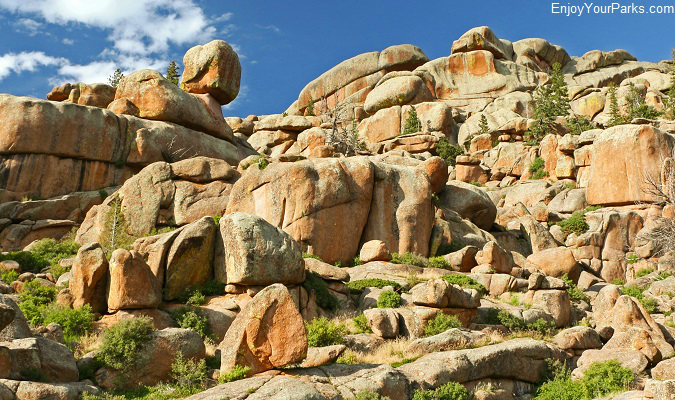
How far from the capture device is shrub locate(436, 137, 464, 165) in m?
74.8

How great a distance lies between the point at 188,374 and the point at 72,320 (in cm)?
600

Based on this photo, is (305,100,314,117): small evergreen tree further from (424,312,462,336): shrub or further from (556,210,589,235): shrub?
(424,312,462,336): shrub

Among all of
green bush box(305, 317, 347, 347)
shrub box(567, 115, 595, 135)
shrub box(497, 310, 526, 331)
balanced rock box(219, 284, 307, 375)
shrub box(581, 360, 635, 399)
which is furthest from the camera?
shrub box(567, 115, 595, 135)

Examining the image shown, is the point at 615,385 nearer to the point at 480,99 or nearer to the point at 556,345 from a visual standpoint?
the point at 556,345

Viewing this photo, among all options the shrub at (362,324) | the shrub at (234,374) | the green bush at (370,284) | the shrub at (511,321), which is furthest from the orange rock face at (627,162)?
the shrub at (234,374)

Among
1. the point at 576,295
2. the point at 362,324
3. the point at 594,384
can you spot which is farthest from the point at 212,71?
the point at 594,384

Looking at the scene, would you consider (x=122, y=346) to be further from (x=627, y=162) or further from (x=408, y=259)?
(x=627, y=162)

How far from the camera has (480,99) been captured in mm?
95750

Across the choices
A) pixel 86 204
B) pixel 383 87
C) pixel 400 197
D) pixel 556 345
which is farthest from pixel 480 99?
pixel 556 345

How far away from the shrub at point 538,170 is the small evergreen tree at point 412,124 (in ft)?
66.5

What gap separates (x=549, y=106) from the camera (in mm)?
76750

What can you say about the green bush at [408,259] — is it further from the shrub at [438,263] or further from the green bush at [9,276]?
the green bush at [9,276]

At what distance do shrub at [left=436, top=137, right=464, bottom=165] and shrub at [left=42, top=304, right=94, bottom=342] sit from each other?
57.3 metres

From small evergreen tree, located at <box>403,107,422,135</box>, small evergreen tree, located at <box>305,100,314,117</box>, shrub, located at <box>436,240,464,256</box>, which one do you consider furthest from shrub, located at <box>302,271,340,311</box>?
small evergreen tree, located at <box>305,100,314,117</box>
